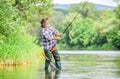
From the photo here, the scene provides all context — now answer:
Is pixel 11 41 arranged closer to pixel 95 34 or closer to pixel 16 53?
pixel 16 53

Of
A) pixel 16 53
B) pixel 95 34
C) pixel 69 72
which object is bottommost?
pixel 95 34

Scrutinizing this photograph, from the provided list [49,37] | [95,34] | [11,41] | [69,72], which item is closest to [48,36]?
[49,37]

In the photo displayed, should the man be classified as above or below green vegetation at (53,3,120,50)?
above

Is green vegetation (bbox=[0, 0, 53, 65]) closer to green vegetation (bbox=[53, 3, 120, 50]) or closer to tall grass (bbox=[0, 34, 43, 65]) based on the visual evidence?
tall grass (bbox=[0, 34, 43, 65])

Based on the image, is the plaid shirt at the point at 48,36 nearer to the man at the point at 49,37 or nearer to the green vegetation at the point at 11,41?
the man at the point at 49,37

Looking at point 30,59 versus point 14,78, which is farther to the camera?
point 30,59

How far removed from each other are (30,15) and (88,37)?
240ft

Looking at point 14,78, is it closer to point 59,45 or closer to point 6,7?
point 6,7

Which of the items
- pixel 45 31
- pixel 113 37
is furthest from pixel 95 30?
pixel 45 31

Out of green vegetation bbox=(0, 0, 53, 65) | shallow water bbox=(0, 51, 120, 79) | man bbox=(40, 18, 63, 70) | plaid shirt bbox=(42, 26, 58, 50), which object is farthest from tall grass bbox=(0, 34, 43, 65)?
plaid shirt bbox=(42, 26, 58, 50)

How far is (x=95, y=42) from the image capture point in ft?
342

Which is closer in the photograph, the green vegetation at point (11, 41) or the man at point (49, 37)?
the man at point (49, 37)

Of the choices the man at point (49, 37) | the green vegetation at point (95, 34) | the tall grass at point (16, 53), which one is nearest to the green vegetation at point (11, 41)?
the tall grass at point (16, 53)

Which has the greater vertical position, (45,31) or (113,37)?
(45,31)
